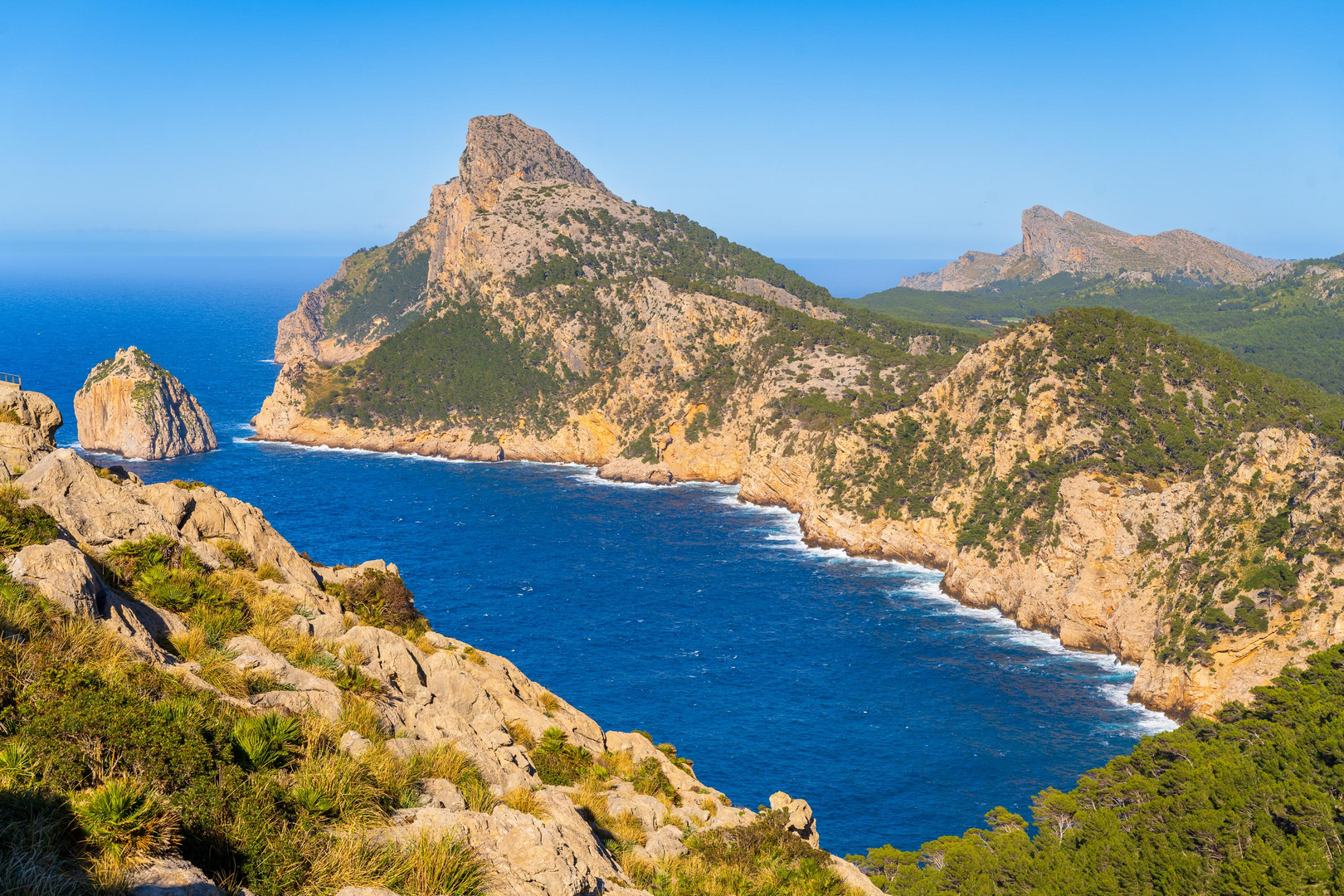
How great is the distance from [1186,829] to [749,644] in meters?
53.1

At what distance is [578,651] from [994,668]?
38788 mm

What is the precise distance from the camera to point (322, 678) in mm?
20078

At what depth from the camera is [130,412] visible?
521ft

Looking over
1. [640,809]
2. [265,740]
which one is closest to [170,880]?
[265,740]

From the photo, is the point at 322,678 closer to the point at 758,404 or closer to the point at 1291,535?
the point at 1291,535

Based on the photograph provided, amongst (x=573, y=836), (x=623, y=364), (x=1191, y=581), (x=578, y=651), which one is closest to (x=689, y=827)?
(x=573, y=836)

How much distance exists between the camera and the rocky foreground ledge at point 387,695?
50.1 feet

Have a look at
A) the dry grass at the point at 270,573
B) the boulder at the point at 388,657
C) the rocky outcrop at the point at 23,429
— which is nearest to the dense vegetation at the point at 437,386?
the rocky outcrop at the point at 23,429

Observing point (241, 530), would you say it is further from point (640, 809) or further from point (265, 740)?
point (265, 740)

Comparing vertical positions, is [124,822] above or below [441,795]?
above

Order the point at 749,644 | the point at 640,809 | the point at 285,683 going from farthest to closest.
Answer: the point at 749,644 → the point at 640,809 → the point at 285,683

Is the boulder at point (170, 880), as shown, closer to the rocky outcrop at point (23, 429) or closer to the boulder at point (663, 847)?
the boulder at point (663, 847)

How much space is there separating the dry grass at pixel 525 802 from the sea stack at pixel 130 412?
164m

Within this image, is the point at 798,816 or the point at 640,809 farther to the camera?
the point at 798,816
